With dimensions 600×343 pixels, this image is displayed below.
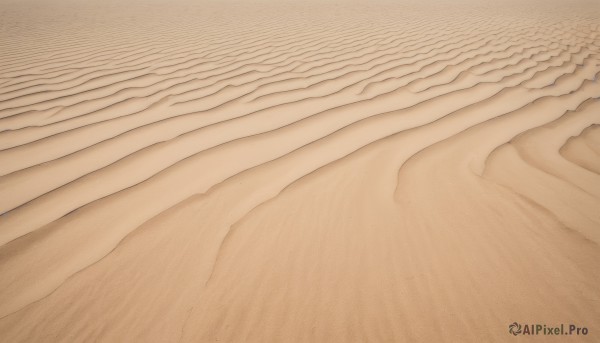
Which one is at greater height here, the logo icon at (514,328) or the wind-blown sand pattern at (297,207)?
the wind-blown sand pattern at (297,207)

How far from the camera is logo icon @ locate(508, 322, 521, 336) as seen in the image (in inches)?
34.2

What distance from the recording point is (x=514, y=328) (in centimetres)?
87

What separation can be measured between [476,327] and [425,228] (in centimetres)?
39

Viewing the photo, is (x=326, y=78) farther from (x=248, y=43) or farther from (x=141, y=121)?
(x=248, y=43)

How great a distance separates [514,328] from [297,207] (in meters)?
0.84

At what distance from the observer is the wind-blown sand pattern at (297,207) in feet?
3.06

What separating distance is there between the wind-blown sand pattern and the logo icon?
2cm

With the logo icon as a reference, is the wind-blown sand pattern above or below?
above

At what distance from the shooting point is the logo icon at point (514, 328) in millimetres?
869

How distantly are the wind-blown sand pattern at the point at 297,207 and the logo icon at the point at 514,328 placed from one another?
2 centimetres

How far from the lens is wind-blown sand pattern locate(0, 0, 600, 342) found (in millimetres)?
934

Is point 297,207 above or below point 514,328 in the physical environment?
above

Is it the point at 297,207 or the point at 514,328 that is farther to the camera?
the point at 297,207

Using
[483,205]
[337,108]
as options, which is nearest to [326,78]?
[337,108]
